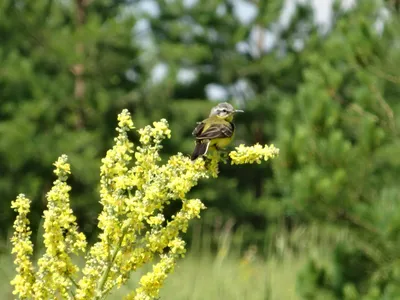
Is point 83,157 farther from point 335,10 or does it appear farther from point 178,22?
point 335,10

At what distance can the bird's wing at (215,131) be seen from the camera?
356 cm

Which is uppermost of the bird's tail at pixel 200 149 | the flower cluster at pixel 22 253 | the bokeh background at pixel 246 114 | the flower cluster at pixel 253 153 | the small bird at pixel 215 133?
the bokeh background at pixel 246 114

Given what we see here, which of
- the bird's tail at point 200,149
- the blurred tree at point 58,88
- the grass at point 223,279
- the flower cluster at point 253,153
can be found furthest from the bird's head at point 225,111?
the blurred tree at point 58,88

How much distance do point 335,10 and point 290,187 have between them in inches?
623

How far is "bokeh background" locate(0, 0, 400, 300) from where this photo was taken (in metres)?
9.51

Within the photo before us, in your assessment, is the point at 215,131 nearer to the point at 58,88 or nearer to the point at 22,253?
the point at 22,253

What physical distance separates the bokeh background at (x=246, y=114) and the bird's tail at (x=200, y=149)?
49.8 inches

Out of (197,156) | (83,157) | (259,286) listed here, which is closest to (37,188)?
(83,157)

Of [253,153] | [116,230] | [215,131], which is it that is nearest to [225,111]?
[215,131]

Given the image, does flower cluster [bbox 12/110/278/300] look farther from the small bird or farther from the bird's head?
the bird's head

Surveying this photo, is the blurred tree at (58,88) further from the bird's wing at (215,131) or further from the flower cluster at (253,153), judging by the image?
the flower cluster at (253,153)

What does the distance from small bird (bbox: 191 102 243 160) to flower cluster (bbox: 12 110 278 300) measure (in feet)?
1.79

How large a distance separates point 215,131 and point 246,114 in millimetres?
21639

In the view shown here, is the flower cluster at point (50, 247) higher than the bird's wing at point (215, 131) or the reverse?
the reverse
